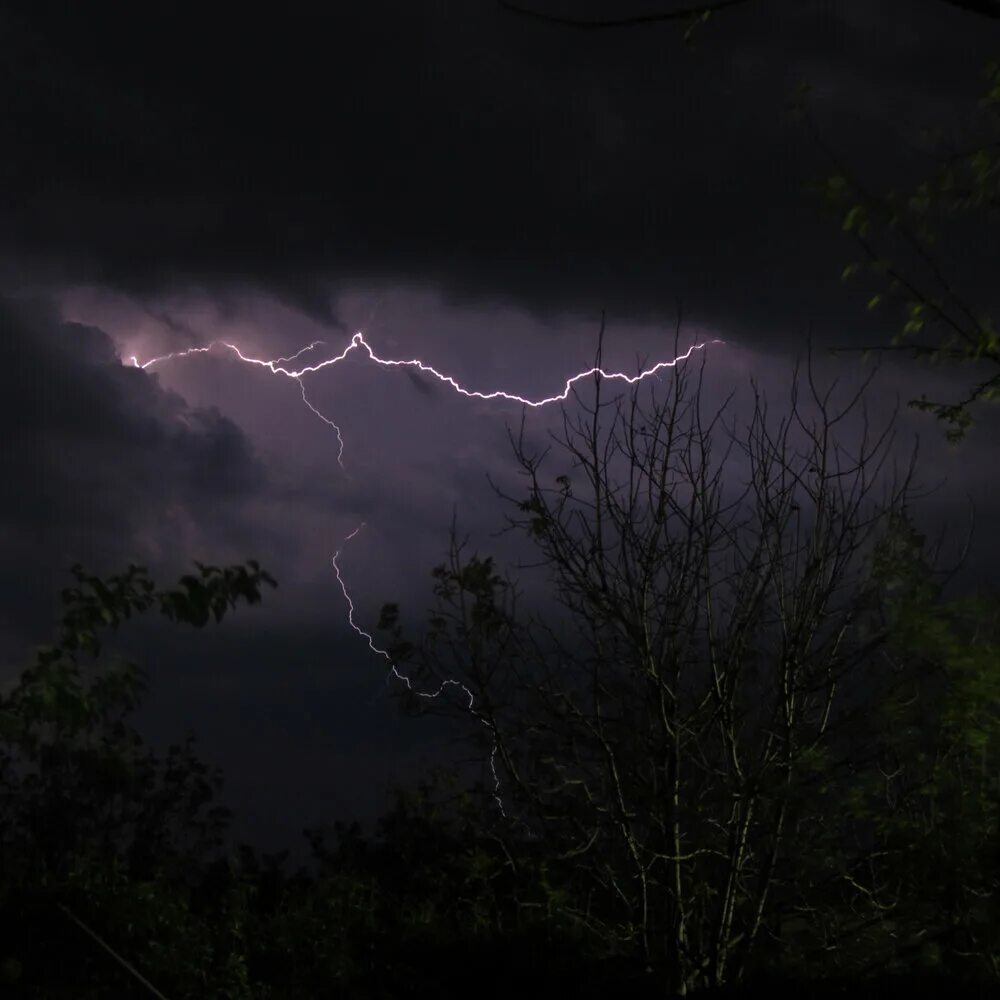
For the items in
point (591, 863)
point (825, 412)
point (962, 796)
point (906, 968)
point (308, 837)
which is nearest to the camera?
point (962, 796)

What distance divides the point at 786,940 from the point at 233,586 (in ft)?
13.9

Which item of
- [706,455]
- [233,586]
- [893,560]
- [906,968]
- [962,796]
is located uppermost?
[706,455]

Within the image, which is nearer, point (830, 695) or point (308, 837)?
point (830, 695)

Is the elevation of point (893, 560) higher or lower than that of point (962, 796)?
higher

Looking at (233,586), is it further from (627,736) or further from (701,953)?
(701,953)

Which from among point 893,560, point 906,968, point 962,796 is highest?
point 893,560

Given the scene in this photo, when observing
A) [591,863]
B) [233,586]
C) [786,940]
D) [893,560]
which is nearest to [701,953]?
[786,940]

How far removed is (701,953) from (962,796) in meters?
1.88

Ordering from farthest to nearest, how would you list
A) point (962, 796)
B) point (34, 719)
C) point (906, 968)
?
point (906, 968) → point (962, 796) → point (34, 719)

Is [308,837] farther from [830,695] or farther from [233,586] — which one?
[233,586]

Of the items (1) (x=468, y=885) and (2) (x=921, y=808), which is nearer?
(2) (x=921, y=808)

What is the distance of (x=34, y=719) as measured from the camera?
4.50 meters

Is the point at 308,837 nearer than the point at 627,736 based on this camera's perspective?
No

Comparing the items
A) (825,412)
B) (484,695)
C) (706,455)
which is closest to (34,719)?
(484,695)
